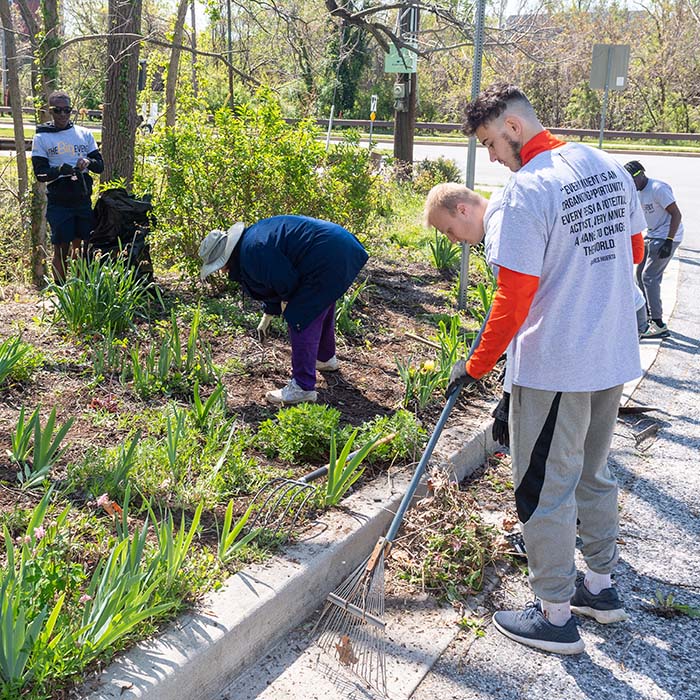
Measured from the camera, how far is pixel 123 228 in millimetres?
6617

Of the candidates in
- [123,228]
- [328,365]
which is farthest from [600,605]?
[123,228]

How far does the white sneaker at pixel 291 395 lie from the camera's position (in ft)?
15.8

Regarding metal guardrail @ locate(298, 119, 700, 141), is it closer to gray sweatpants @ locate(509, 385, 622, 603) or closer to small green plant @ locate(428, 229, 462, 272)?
small green plant @ locate(428, 229, 462, 272)

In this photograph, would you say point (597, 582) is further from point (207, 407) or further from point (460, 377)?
point (207, 407)

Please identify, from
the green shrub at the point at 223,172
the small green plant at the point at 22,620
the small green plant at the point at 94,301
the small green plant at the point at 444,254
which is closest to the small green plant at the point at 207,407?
the small green plant at the point at 94,301

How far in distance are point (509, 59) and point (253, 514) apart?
3099 cm

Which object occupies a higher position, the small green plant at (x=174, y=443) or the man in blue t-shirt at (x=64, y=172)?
the man in blue t-shirt at (x=64, y=172)

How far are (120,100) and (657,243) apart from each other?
6.11 meters

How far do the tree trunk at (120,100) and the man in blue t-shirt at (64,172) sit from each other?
1805 mm

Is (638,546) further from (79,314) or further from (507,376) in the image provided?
(79,314)

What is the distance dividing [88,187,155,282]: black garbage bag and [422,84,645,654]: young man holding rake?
4.19 m

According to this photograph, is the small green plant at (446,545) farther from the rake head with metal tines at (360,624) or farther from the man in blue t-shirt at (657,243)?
the man in blue t-shirt at (657,243)

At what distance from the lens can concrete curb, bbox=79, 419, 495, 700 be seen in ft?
8.09

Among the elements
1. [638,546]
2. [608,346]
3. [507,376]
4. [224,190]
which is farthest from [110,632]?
[224,190]
